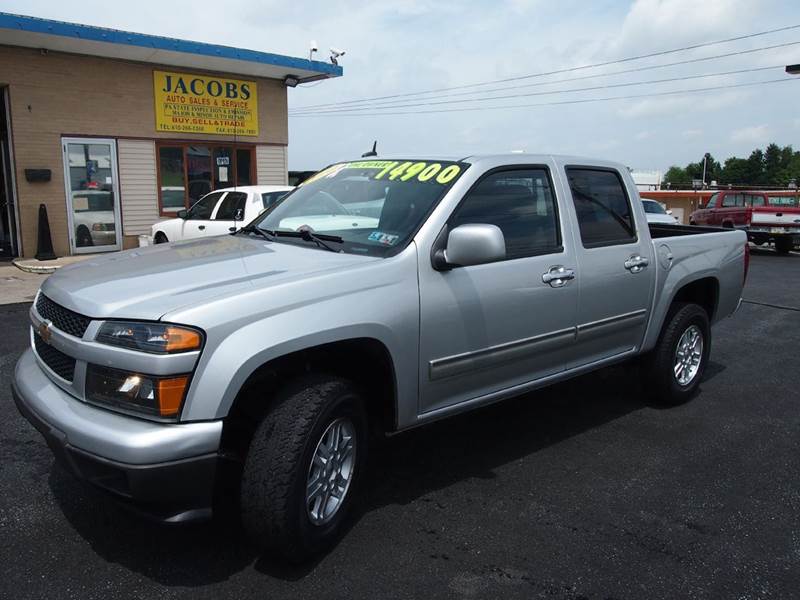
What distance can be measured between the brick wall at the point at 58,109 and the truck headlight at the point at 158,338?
40.6 feet

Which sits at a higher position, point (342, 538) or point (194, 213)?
point (194, 213)

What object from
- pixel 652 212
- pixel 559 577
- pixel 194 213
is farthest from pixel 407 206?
pixel 652 212

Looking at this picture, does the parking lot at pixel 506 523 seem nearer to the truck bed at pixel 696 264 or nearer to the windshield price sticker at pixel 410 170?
the truck bed at pixel 696 264

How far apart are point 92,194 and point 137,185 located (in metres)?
0.93

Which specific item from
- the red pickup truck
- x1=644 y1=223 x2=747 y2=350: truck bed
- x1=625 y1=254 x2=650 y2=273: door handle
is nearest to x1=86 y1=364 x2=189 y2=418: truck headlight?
x1=625 y1=254 x2=650 y2=273: door handle

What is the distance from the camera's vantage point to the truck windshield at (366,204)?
11.7 ft

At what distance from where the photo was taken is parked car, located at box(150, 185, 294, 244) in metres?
10.3

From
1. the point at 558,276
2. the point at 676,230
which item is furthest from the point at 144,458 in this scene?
the point at 676,230

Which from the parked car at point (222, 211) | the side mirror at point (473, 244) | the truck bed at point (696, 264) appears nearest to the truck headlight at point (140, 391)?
→ the side mirror at point (473, 244)

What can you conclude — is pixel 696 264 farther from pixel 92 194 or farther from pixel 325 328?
pixel 92 194

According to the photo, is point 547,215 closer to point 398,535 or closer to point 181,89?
point 398,535

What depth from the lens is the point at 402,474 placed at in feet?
12.8

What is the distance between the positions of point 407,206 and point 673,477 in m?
2.19

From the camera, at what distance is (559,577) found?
2.93 m
